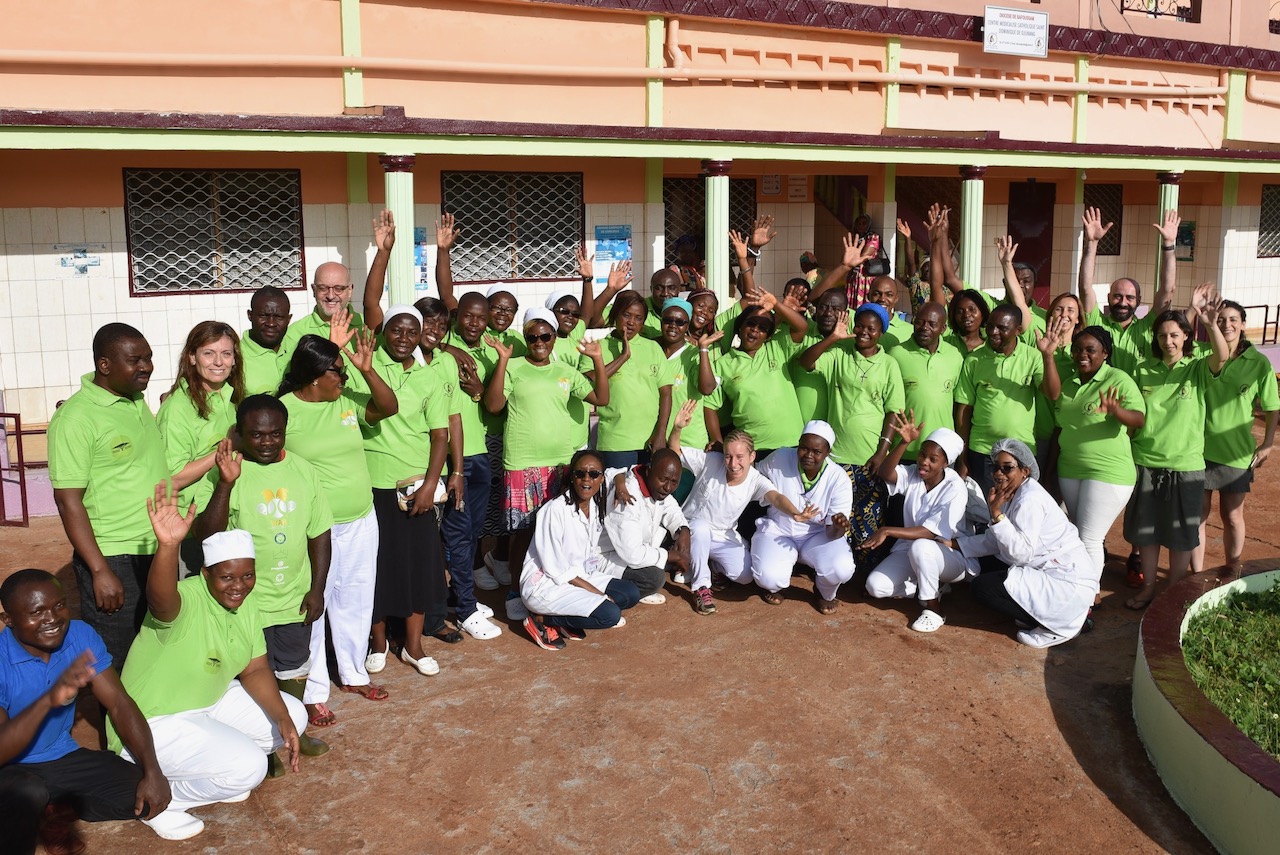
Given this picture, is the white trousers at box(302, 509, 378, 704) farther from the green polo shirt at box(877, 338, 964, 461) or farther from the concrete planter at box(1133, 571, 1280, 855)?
the concrete planter at box(1133, 571, 1280, 855)

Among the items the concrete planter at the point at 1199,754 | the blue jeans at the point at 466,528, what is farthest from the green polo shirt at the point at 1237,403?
the blue jeans at the point at 466,528

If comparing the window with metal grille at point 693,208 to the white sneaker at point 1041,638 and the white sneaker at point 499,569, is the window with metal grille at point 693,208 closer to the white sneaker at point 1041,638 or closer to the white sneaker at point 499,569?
the white sneaker at point 499,569

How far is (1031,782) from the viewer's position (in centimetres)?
495

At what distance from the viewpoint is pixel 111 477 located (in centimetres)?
484

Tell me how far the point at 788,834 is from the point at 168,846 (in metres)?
2.36

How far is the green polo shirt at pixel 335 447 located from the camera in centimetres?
538

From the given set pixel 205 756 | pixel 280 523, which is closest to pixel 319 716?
pixel 205 756

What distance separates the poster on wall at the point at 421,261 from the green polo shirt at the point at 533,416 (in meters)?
4.92

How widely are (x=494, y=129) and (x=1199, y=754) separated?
25.2ft

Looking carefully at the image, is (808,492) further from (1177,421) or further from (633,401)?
(1177,421)

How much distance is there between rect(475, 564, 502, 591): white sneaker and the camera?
7.45 m

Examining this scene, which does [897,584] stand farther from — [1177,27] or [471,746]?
[1177,27]

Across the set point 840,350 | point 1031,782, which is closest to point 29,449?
point 840,350

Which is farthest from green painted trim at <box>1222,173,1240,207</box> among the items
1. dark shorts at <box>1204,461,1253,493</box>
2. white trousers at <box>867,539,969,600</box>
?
white trousers at <box>867,539,969,600</box>
